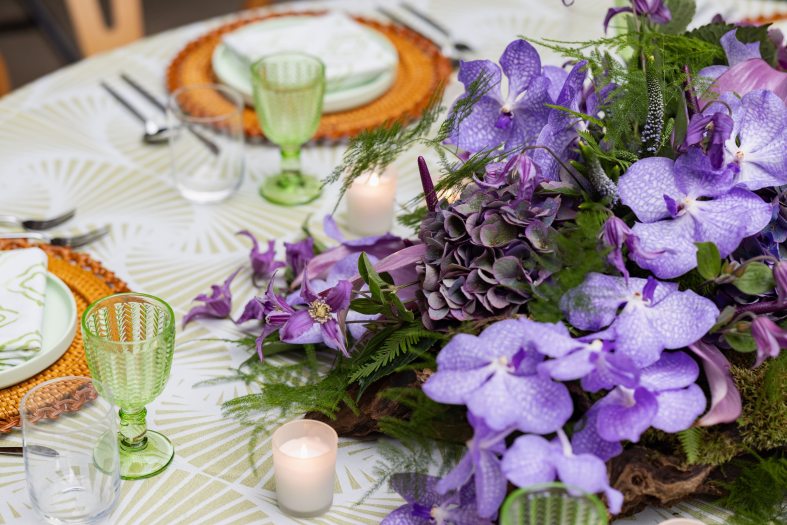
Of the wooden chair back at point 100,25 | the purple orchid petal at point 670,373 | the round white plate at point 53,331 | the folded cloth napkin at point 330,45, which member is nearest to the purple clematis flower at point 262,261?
the round white plate at point 53,331

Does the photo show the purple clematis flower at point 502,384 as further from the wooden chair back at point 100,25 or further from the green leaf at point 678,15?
the wooden chair back at point 100,25

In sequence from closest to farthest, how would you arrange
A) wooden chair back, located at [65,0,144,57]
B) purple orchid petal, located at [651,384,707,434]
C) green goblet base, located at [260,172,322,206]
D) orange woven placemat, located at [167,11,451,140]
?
purple orchid petal, located at [651,384,707,434] < green goblet base, located at [260,172,322,206] < orange woven placemat, located at [167,11,451,140] < wooden chair back, located at [65,0,144,57]

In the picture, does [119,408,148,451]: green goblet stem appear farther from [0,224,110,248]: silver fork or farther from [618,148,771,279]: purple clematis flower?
[618,148,771,279]: purple clematis flower

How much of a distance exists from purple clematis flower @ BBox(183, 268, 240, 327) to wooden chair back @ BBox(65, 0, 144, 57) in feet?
3.94

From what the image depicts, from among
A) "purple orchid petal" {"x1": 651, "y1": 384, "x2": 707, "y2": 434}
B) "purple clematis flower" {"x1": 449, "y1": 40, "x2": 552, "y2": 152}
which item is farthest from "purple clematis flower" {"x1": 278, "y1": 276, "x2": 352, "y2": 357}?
"purple orchid petal" {"x1": 651, "y1": 384, "x2": 707, "y2": 434}

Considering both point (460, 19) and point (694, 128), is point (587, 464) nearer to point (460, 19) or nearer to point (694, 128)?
point (694, 128)

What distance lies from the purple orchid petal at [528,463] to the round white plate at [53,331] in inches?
21.9

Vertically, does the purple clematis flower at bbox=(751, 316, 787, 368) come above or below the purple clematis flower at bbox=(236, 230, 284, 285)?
above

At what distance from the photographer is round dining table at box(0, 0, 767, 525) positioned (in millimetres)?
959

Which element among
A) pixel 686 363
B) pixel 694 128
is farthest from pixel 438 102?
pixel 686 363

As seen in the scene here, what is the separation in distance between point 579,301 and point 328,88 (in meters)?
0.86

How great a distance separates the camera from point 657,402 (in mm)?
838

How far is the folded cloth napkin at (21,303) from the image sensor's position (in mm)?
1059

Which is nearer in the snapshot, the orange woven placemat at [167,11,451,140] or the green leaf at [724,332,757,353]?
the green leaf at [724,332,757,353]
